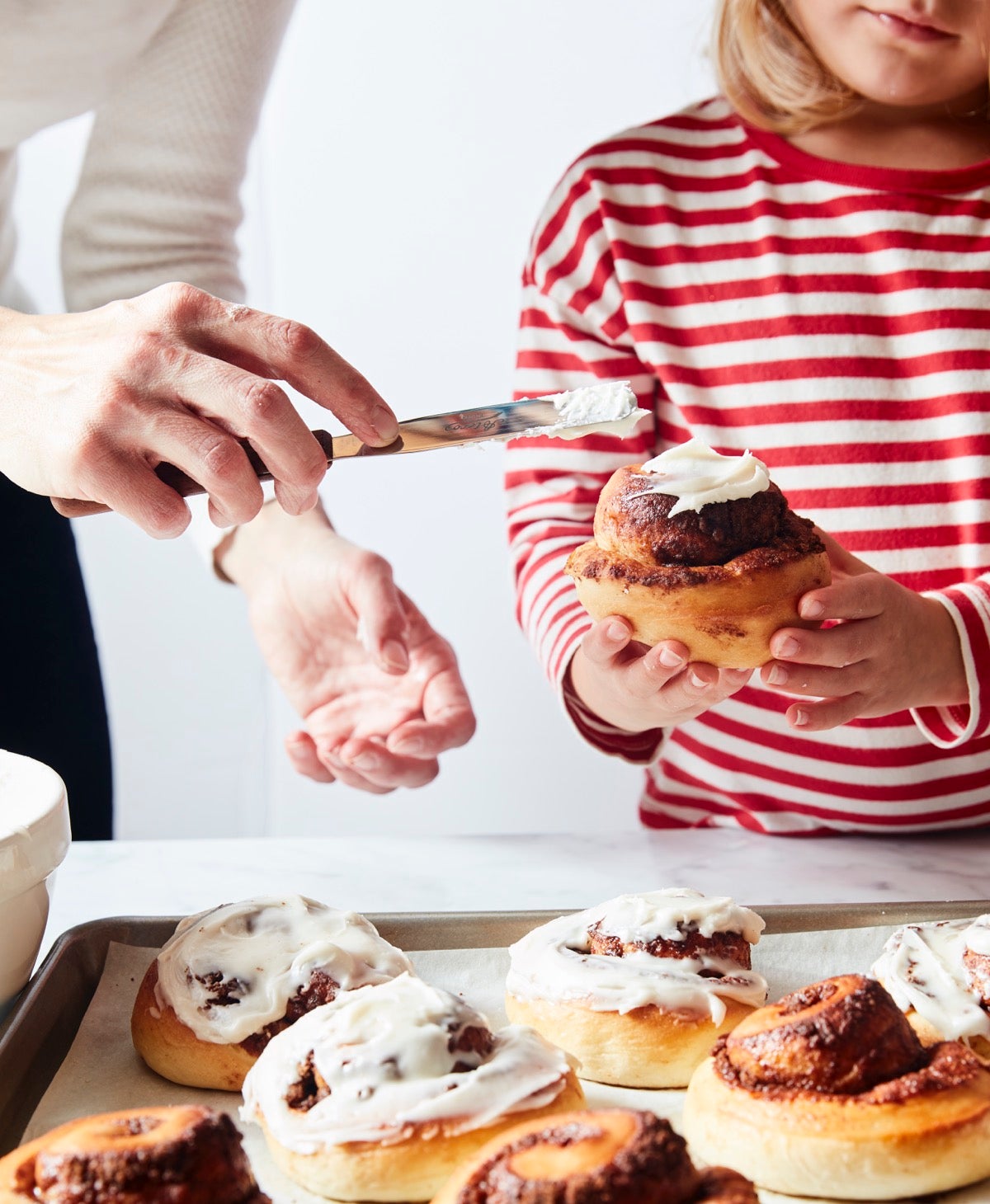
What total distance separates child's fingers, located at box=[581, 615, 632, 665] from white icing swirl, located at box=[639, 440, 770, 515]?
0.14 meters

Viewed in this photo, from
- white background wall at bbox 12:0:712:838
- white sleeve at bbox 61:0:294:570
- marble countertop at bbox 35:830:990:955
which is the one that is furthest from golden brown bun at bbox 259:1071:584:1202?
white background wall at bbox 12:0:712:838

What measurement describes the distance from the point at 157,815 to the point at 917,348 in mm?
2840

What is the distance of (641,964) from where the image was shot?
4.24ft

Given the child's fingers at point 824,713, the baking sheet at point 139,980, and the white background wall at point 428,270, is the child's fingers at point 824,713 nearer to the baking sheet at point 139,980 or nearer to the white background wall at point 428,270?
the baking sheet at point 139,980

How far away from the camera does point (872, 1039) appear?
107cm

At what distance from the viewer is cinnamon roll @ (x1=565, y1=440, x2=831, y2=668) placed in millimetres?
1370

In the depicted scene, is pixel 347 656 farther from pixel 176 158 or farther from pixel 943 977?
pixel 943 977

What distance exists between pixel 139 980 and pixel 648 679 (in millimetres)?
645

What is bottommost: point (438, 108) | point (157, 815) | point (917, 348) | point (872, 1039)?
point (157, 815)

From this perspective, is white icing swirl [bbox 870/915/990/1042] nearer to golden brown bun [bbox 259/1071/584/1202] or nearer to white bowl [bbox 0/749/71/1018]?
golden brown bun [bbox 259/1071/584/1202]

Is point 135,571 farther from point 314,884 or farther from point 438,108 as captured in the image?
point 314,884

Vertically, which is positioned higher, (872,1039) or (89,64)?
(89,64)

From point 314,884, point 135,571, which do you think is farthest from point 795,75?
point 135,571

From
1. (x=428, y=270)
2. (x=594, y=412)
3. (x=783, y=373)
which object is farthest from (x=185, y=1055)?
(x=428, y=270)
